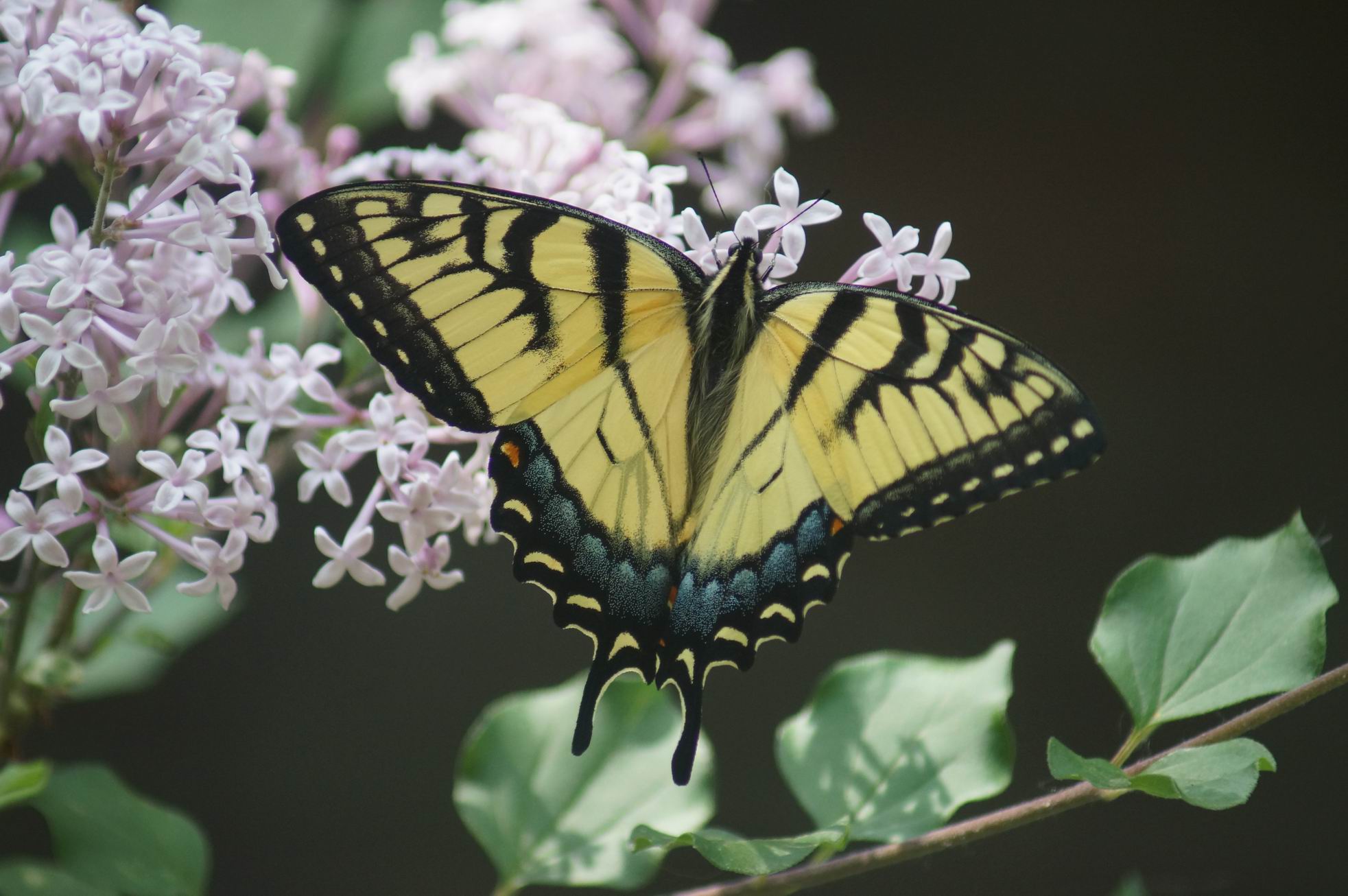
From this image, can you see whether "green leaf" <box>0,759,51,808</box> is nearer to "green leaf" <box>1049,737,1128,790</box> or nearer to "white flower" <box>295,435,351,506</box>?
"white flower" <box>295,435,351,506</box>

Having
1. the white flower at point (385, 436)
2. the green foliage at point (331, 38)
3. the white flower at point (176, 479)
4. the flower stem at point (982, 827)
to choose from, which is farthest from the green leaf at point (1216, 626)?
the green foliage at point (331, 38)

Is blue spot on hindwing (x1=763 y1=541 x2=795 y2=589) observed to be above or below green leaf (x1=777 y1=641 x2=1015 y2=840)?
above

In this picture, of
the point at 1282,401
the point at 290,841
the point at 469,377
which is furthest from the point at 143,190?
the point at 1282,401

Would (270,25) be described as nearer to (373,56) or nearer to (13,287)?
(373,56)

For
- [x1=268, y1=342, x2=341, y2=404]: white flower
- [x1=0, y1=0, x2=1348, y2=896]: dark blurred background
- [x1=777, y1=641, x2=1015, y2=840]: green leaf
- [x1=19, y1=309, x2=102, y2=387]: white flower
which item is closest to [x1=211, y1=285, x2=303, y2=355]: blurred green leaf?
[x1=268, y1=342, x2=341, y2=404]: white flower

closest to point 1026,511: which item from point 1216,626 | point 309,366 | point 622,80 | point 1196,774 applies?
point 622,80

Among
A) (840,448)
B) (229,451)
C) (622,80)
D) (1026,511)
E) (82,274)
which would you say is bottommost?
(1026,511)
